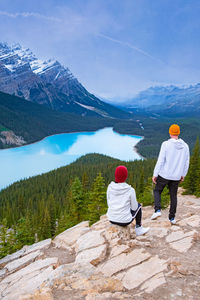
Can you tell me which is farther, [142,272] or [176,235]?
[176,235]

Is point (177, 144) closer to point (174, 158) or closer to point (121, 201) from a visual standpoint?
point (174, 158)

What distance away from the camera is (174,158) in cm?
784

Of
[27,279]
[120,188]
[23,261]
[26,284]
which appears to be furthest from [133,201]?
[23,261]

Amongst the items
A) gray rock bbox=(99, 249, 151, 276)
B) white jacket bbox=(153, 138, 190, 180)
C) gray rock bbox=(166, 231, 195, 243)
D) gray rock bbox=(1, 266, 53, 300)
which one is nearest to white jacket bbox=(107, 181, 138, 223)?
gray rock bbox=(99, 249, 151, 276)

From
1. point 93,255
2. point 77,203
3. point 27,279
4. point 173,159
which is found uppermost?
point 173,159

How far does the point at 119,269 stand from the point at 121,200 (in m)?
1.98

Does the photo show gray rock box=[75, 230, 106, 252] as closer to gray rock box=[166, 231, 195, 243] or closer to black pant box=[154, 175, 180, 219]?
gray rock box=[166, 231, 195, 243]

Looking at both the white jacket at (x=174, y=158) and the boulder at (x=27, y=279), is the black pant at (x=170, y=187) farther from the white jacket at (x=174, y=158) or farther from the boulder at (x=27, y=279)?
the boulder at (x=27, y=279)

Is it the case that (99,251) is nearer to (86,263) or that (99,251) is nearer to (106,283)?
(86,263)

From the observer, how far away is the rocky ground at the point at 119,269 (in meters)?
5.15

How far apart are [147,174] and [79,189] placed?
52.2m

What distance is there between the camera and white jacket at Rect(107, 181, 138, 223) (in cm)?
689

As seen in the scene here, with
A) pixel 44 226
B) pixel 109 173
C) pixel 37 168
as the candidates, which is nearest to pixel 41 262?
pixel 44 226

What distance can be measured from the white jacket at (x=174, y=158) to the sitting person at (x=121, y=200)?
1.82m
